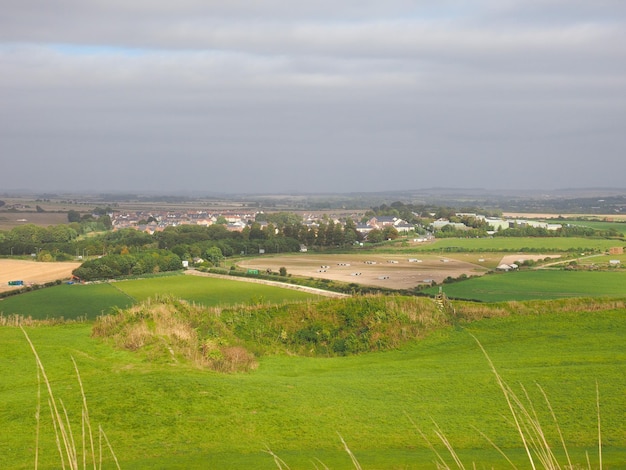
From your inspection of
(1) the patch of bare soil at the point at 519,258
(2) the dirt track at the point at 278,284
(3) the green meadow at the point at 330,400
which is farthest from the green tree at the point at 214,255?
(3) the green meadow at the point at 330,400

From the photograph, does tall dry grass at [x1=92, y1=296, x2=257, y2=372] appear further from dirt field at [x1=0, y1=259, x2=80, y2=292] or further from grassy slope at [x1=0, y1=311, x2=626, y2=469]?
dirt field at [x1=0, y1=259, x2=80, y2=292]

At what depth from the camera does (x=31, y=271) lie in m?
52.2

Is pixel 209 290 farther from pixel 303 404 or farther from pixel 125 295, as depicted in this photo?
pixel 303 404

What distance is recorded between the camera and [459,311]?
2652 cm

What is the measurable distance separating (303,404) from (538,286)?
3487 cm

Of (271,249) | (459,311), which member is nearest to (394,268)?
(271,249)

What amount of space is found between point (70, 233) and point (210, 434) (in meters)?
76.0

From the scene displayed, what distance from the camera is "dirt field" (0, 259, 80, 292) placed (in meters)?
47.5

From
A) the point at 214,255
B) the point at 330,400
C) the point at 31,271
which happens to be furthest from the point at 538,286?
the point at 31,271

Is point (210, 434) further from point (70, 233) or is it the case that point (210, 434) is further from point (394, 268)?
point (70, 233)

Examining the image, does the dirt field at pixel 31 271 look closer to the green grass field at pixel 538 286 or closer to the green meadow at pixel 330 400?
the green meadow at pixel 330 400

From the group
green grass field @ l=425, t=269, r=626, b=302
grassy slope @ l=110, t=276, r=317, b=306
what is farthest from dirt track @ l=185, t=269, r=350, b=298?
green grass field @ l=425, t=269, r=626, b=302

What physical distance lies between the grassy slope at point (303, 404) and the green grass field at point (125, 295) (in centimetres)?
1694

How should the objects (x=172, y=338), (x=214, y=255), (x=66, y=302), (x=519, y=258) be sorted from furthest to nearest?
(x=214, y=255), (x=519, y=258), (x=66, y=302), (x=172, y=338)
